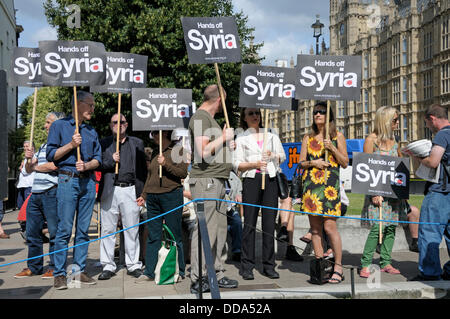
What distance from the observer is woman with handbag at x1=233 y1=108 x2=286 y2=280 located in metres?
6.20

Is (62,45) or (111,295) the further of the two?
(62,45)

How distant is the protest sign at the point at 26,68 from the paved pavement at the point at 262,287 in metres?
2.56

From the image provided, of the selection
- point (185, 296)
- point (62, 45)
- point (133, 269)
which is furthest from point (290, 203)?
point (62, 45)

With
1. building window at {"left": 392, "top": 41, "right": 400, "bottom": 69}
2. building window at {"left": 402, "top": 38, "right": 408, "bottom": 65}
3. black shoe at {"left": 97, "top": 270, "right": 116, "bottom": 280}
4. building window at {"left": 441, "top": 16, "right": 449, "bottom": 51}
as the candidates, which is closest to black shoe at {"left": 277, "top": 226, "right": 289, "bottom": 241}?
black shoe at {"left": 97, "top": 270, "right": 116, "bottom": 280}

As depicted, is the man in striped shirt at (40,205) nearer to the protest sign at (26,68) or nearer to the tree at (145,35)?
the protest sign at (26,68)

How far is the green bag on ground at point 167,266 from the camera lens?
599 centimetres

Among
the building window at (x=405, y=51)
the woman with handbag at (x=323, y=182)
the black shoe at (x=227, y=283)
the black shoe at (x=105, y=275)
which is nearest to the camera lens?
the black shoe at (x=227, y=283)

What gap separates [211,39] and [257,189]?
200 centimetres

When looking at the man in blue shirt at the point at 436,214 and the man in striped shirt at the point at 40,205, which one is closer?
the man in blue shirt at the point at 436,214

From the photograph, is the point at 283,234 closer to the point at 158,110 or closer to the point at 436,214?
the point at 436,214

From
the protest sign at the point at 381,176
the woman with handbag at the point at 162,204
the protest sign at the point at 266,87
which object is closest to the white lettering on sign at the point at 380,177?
the protest sign at the point at 381,176
